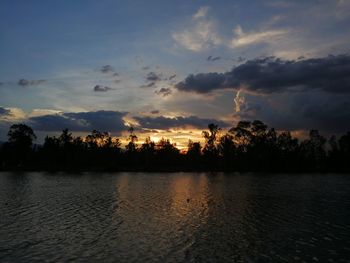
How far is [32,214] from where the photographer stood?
4219cm

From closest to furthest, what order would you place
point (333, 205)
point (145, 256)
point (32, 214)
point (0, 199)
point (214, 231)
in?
point (145, 256) < point (214, 231) < point (32, 214) < point (333, 205) < point (0, 199)

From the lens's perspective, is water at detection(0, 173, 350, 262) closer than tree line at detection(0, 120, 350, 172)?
Yes

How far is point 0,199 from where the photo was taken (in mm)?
56062

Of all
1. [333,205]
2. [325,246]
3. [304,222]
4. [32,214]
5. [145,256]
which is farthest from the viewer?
[333,205]

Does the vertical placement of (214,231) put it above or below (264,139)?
below

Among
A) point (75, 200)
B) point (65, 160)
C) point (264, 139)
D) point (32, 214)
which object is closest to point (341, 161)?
point (264, 139)

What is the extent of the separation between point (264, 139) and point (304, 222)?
159 m

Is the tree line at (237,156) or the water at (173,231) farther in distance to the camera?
the tree line at (237,156)

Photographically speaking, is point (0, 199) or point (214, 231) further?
point (0, 199)

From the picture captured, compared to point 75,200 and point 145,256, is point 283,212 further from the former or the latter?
point 75,200

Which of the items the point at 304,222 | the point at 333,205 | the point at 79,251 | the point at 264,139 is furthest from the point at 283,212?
the point at 264,139

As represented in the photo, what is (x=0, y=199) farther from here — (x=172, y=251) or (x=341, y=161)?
(x=341, y=161)

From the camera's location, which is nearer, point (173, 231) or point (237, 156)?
point (173, 231)

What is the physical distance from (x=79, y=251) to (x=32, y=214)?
18304 mm
